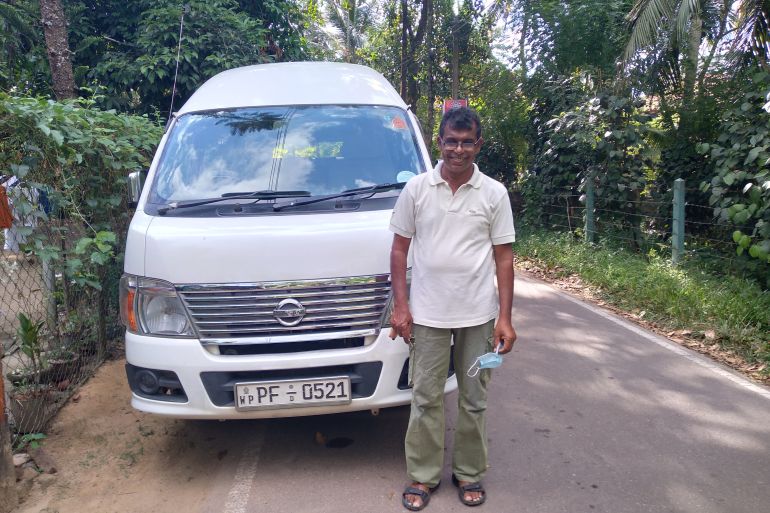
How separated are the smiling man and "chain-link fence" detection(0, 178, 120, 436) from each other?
2.18 meters

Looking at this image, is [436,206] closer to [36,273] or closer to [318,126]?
[318,126]

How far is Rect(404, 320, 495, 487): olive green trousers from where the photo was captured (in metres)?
3.45

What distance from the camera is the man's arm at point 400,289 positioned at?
134 inches

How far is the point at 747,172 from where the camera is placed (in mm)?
7195

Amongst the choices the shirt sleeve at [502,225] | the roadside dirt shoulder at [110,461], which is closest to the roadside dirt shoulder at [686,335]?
the shirt sleeve at [502,225]

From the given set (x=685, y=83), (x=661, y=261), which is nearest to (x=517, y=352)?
(x=661, y=261)

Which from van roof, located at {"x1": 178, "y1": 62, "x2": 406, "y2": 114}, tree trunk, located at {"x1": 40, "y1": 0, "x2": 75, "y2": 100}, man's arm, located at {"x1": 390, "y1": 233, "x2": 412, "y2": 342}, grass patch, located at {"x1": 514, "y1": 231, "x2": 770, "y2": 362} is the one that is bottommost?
grass patch, located at {"x1": 514, "y1": 231, "x2": 770, "y2": 362}

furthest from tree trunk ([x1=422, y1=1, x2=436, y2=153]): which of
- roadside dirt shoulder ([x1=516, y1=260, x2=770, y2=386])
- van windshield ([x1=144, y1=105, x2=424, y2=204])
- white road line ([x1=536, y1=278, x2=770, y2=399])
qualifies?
van windshield ([x1=144, y1=105, x2=424, y2=204])

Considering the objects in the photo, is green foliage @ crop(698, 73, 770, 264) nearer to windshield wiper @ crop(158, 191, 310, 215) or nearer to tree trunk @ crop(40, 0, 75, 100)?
windshield wiper @ crop(158, 191, 310, 215)

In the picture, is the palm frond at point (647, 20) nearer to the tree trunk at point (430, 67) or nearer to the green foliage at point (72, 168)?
the green foliage at point (72, 168)

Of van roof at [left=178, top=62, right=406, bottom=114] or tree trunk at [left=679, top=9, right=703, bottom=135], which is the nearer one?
van roof at [left=178, top=62, right=406, bottom=114]

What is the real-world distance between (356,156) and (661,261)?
587 cm

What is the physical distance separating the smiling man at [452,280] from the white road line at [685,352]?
2779 millimetres

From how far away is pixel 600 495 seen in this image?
3.58 meters
